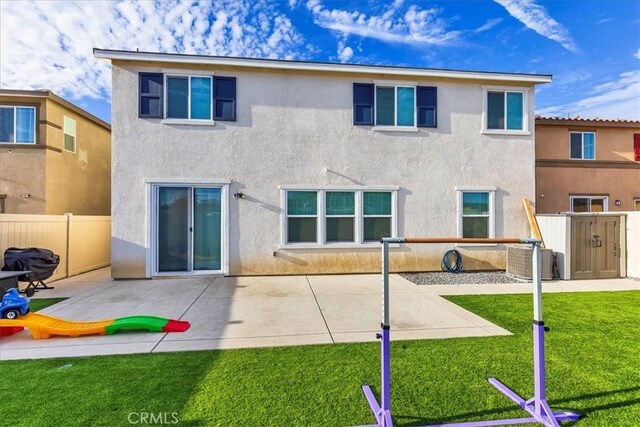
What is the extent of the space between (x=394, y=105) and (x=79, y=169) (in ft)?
40.4

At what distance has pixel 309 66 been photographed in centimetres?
934

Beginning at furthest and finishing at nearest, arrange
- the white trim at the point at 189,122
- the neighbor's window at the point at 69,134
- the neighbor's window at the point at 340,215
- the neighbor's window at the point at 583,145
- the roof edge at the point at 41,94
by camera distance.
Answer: the neighbor's window at the point at 583,145 → the neighbor's window at the point at 69,134 → the roof edge at the point at 41,94 → the neighbor's window at the point at 340,215 → the white trim at the point at 189,122

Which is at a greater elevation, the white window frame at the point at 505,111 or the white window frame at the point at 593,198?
the white window frame at the point at 505,111

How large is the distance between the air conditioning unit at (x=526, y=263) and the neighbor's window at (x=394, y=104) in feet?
16.4

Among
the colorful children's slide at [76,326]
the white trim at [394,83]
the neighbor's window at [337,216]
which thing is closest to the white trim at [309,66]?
the white trim at [394,83]

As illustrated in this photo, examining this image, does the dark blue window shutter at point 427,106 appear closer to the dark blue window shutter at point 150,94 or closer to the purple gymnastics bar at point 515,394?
the dark blue window shutter at point 150,94

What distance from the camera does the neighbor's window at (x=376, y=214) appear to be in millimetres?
9773

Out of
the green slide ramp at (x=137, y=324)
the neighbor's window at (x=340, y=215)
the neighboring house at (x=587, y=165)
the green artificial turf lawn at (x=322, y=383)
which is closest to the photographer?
the green artificial turf lawn at (x=322, y=383)

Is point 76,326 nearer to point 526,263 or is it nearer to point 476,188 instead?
point 526,263

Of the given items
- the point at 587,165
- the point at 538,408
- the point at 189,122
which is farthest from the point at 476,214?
the point at 189,122

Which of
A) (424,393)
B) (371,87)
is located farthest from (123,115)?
(424,393)

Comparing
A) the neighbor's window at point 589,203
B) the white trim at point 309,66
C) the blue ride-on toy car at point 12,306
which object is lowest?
the blue ride-on toy car at point 12,306

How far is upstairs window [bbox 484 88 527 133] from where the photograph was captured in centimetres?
1034

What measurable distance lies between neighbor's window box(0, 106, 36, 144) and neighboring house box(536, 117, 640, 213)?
18.3 metres
